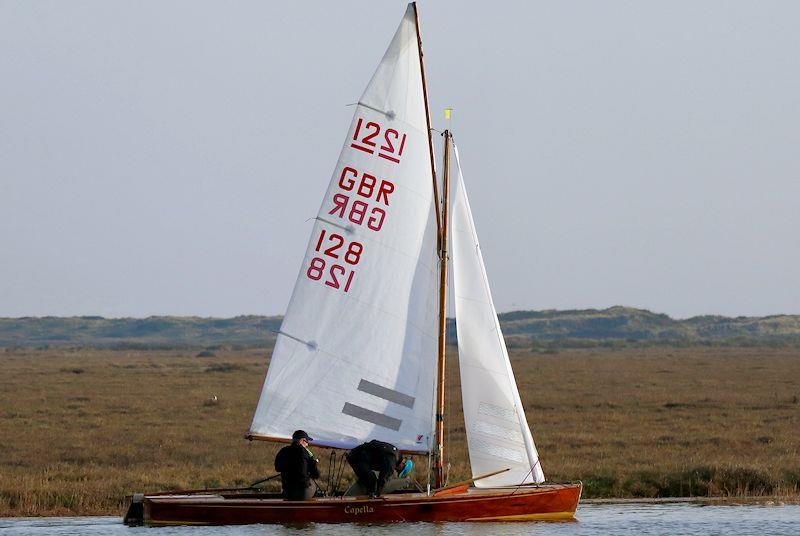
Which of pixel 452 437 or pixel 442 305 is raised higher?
pixel 442 305

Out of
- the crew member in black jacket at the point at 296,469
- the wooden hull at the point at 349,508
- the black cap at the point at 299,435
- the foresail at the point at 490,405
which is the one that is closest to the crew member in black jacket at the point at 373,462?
the wooden hull at the point at 349,508

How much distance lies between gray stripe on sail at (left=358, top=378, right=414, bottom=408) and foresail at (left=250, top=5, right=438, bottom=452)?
18mm

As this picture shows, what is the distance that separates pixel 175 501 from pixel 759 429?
21608mm

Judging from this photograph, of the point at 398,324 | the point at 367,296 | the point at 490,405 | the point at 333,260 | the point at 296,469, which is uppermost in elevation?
the point at 333,260

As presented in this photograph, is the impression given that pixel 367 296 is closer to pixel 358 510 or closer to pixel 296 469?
pixel 296 469

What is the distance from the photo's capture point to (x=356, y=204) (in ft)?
82.9

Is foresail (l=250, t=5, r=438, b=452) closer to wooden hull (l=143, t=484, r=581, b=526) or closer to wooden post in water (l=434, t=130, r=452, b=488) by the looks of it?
wooden post in water (l=434, t=130, r=452, b=488)

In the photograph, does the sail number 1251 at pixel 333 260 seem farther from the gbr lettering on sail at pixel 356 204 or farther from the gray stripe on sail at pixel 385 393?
the gray stripe on sail at pixel 385 393

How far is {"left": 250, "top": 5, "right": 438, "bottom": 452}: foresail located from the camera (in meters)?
25.2

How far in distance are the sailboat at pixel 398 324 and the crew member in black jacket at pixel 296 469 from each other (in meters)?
0.80

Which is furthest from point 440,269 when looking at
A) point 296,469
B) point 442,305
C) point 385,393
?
point 296,469

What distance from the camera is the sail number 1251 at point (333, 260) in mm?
25328

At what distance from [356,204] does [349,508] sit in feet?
17.4

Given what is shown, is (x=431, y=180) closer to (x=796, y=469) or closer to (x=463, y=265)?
(x=463, y=265)
